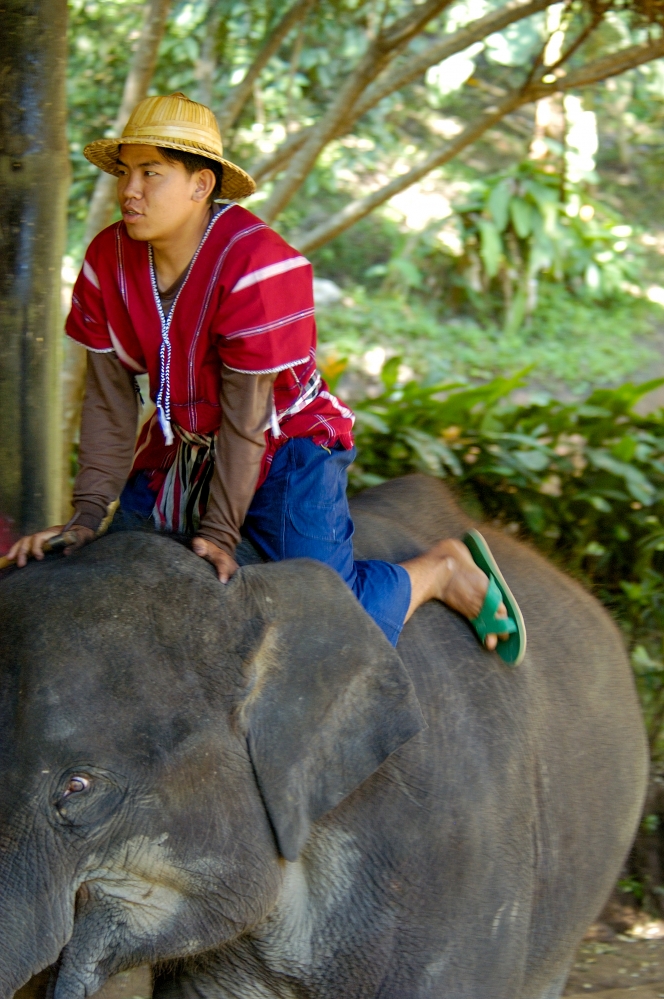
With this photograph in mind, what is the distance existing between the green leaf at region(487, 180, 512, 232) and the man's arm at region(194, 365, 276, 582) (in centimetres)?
991

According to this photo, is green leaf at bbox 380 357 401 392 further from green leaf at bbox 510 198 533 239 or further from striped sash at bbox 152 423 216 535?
green leaf at bbox 510 198 533 239

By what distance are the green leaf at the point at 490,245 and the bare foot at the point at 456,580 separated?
9.42 meters

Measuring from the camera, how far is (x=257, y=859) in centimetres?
210

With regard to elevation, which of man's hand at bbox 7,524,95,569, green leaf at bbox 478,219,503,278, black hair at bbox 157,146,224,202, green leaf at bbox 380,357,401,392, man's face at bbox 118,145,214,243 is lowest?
green leaf at bbox 380,357,401,392

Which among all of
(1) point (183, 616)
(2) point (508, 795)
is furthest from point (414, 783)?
(1) point (183, 616)

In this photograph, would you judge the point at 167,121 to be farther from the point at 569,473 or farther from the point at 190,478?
the point at 569,473

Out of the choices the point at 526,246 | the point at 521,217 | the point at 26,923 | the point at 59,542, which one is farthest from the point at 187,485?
the point at 526,246

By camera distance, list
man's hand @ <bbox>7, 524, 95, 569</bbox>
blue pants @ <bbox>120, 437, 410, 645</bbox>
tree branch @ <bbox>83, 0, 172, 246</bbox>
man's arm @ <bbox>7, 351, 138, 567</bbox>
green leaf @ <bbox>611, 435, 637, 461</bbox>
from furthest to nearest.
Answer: green leaf @ <bbox>611, 435, 637, 461</bbox>, tree branch @ <bbox>83, 0, 172, 246</bbox>, man's arm @ <bbox>7, 351, 138, 567</bbox>, blue pants @ <bbox>120, 437, 410, 645</bbox>, man's hand @ <bbox>7, 524, 95, 569</bbox>

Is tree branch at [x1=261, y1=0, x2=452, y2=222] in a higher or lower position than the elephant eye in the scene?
higher

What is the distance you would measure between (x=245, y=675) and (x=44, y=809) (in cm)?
43

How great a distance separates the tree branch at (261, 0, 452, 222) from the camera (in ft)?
16.5

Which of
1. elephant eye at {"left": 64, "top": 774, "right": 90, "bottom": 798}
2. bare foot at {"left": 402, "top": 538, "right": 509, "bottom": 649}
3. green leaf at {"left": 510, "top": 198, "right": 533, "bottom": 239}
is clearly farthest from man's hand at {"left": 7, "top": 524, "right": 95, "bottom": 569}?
green leaf at {"left": 510, "top": 198, "right": 533, "bottom": 239}

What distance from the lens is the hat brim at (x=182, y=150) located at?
7.91 feet

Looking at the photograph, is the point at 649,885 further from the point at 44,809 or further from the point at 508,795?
the point at 44,809
